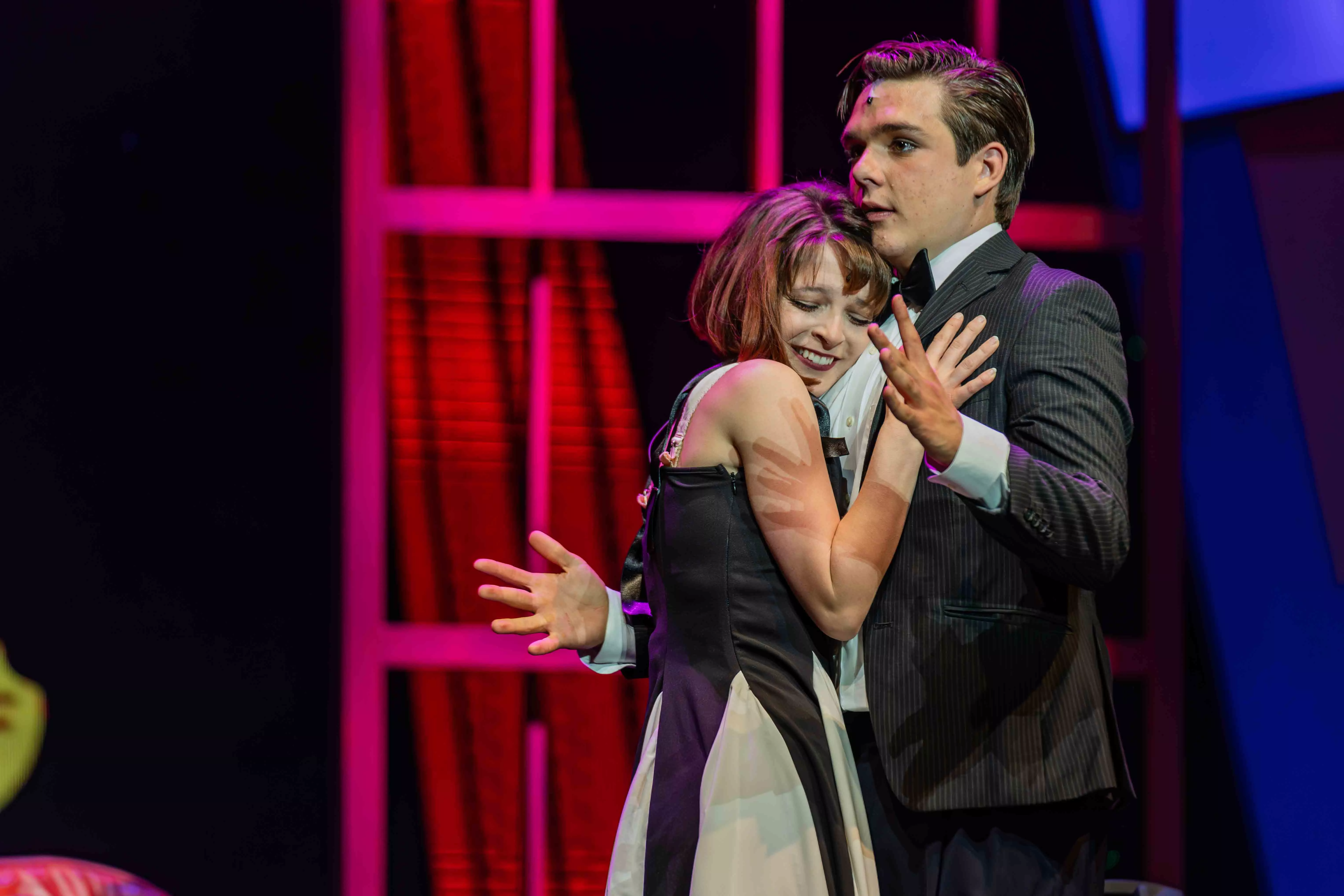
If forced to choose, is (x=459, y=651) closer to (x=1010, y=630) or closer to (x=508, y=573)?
(x=508, y=573)

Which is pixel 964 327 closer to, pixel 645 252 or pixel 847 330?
pixel 847 330

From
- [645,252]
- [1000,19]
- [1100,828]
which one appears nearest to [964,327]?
[1100,828]

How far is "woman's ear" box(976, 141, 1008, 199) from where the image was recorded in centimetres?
180

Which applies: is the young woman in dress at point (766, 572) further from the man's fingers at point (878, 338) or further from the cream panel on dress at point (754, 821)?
the man's fingers at point (878, 338)

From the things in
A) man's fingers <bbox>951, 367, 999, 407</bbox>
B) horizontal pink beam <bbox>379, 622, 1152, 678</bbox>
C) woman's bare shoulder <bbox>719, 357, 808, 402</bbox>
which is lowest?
horizontal pink beam <bbox>379, 622, 1152, 678</bbox>

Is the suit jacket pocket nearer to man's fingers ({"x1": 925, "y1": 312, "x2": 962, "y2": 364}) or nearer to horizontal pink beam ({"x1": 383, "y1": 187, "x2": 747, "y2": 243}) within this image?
man's fingers ({"x1": 925, "y1": 312, "x2": 962, "y2": 364})

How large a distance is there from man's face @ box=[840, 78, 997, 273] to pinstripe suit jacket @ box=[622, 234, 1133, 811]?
0.22 meters

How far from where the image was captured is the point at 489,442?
267 centimetres

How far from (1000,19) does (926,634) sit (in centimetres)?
171

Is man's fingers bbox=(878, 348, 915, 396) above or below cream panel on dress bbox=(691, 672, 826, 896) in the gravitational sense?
above

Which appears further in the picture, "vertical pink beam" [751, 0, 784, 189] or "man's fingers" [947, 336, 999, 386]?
"vertical pink beam" [751, 0, 784, 189]

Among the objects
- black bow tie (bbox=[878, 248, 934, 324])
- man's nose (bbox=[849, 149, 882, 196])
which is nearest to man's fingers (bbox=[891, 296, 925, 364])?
black bow tie (bbox=[878, 248, 934, 324])

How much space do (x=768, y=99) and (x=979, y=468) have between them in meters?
1.51

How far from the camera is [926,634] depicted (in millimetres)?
1580
